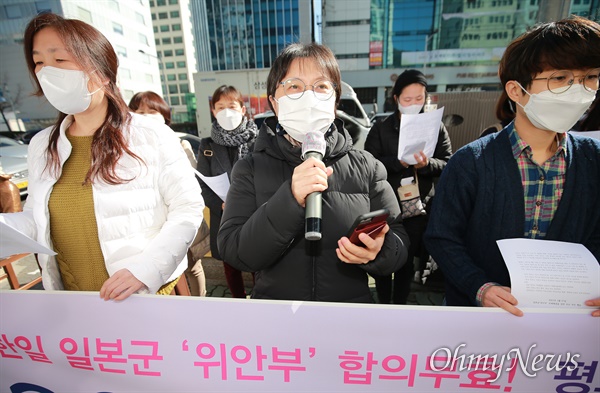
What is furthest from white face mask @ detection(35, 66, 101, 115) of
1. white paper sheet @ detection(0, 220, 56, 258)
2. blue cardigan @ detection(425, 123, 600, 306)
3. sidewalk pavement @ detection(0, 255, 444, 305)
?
sidewalk pavement @ detection(0, 255, 444, 305)

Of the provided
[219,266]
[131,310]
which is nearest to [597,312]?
[131,310]

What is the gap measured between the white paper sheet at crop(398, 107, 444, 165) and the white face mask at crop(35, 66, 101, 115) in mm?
1761

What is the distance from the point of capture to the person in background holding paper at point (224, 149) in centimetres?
263

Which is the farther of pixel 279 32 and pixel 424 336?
pixel 279 32

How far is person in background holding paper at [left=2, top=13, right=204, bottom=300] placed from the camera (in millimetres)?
1319

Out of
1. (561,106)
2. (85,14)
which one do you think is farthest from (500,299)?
(85,14)

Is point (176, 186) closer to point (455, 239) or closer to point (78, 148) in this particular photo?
point (78, 148)

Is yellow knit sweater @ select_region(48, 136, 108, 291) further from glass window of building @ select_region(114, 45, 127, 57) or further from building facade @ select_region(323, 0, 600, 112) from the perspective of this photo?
glass window of building @ select_region(114, 45, 127, 57)

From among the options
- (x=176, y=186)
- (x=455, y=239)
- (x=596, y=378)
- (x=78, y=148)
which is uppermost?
(x=78, y=148)

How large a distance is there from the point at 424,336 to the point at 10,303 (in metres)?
1.59

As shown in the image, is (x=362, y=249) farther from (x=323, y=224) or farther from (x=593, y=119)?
(x=593, y=119)

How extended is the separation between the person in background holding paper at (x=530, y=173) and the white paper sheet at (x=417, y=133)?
673 mm

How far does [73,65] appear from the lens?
1.34 metres

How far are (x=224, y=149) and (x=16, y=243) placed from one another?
69.0 inches
